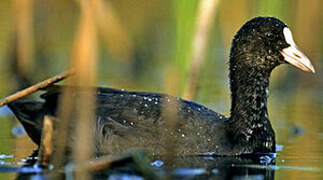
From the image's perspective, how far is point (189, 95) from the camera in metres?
6.11

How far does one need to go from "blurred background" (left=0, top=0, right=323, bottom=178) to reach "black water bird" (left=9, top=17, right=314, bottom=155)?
27 centimetres

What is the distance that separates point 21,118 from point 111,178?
1.92 meters

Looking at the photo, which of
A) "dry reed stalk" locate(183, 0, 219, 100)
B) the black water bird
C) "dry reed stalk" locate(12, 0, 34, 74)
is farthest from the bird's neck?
"dry reed stalk" locate(12, 0, 34, 74)

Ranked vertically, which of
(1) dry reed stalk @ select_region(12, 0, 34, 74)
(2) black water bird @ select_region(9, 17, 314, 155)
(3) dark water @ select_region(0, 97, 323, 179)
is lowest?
(3) dark water @ select_region(0, 97, 323, 179)

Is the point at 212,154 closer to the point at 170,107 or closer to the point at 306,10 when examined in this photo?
the point at 170,107

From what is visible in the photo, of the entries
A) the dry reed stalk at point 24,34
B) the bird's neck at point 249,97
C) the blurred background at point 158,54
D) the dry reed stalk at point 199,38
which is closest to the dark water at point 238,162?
the blurred background at point 158,54

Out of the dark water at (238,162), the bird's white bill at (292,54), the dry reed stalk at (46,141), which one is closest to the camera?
the dry reed stalk at (46,141)

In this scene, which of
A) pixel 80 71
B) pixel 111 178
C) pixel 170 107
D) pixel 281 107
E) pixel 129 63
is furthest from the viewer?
pixel 129 63

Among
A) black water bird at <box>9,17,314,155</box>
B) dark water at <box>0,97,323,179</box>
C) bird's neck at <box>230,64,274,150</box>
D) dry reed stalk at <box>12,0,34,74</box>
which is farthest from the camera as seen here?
dry reed stalk at <box>12,0,34,74</box>

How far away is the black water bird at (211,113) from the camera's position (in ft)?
22.7

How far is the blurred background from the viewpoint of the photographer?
5.98 meters

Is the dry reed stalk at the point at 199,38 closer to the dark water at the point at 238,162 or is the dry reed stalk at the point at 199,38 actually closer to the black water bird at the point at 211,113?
the dark water at the point at 238,162

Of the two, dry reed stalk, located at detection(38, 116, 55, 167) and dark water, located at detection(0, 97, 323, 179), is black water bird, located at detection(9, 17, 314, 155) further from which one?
dry reed stalk, located at detection(38, 116, 55, 167)

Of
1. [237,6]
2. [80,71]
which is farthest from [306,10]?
[80,71]
